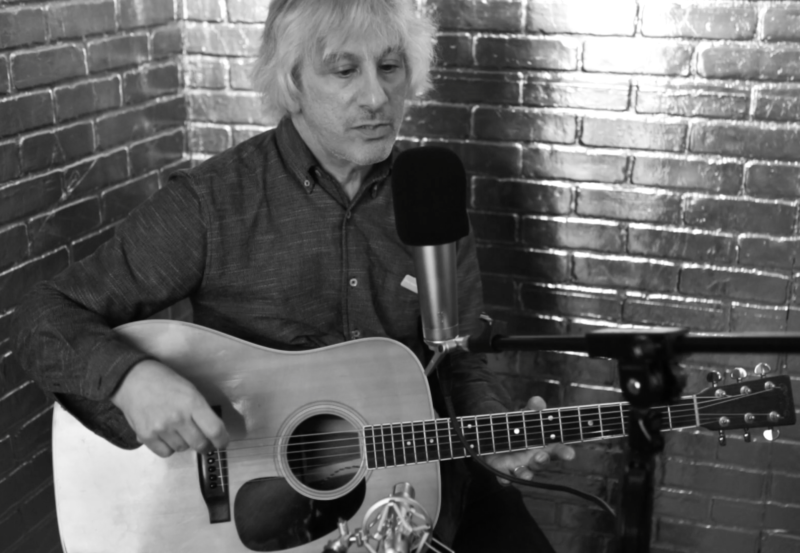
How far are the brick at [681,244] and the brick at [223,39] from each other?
112 centimetres

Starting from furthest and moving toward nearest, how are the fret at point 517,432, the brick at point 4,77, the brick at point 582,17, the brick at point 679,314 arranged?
the brick at point 679,314
the brick at point 582,17
the brick at point 4,77
the fret at point 517,432

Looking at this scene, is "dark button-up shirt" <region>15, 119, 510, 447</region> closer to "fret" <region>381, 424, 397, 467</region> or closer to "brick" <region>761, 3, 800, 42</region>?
"fret" <region>381, 424, 397, 467</region>

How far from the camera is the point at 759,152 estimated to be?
1.95 m

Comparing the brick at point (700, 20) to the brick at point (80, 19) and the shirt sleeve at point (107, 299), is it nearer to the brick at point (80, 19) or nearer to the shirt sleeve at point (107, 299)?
the shirt sleeve at point (107, 299)

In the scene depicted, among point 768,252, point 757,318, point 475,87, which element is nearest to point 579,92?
point 475,87

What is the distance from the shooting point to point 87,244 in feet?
6.38

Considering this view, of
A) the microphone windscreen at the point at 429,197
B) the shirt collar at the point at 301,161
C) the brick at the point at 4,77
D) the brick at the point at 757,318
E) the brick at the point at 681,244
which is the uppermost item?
the brick at the point at 4,77

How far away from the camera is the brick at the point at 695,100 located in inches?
76.3

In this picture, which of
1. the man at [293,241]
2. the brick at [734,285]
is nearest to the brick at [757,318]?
the brick at [734,285]

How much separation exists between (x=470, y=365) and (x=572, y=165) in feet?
1.92

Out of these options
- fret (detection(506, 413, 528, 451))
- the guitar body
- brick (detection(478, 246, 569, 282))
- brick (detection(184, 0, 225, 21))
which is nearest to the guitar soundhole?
the guitar body

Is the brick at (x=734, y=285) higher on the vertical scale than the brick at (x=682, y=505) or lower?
higher

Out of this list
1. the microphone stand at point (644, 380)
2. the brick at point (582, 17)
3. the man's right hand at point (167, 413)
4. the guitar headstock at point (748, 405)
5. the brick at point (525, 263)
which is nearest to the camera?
the microphone stand at point (644, 380)

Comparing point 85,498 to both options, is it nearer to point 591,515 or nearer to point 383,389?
point 383,389
